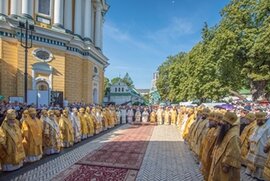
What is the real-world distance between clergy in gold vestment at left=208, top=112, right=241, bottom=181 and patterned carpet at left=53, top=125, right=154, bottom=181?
2.58m

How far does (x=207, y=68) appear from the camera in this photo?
25.3 metres

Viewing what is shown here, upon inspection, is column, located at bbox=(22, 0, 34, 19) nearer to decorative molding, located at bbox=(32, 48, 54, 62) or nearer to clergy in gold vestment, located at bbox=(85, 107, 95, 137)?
decorative molding, located at bbox=(32, 48, 54, 62)

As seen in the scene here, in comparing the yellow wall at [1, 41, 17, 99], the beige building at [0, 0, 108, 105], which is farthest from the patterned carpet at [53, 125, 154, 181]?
the yellow wall at [1, 41, 17, 99]

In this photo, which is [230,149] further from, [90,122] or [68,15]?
[68,15]

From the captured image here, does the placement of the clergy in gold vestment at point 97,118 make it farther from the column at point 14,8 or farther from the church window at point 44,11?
the church window at point 44,11

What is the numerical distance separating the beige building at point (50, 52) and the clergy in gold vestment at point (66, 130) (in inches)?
238

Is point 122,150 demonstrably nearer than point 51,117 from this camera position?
No

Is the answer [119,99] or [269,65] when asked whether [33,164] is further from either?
[119,99]

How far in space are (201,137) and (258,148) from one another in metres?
1.55

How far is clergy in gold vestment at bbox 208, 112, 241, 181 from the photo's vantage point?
176 inches

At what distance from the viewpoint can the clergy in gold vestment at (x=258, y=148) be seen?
22.0ft

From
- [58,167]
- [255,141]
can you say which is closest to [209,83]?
[255,141]

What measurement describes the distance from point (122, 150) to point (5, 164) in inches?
170

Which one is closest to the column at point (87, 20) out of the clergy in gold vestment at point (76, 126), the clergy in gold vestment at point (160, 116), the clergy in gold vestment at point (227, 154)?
the clergy in gold vestment at point (160, 116)
